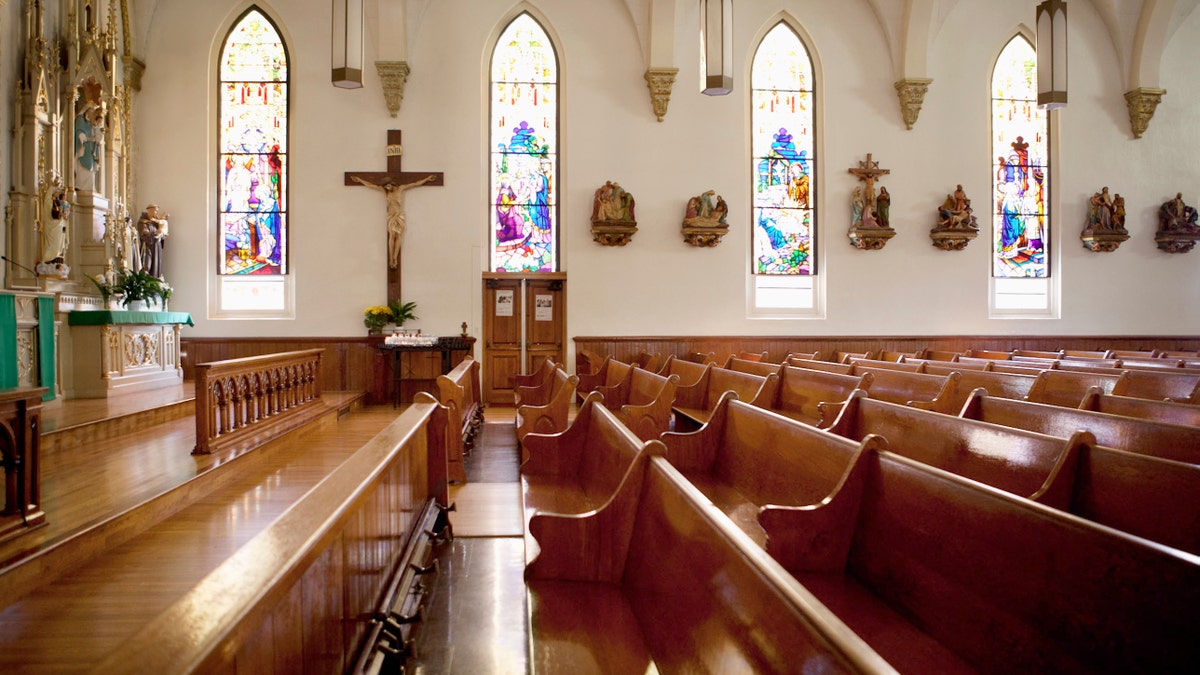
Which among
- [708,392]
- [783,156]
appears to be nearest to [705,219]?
[783,156]

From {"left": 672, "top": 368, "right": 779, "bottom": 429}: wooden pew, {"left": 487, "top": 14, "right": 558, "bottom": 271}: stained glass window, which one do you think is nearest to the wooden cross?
{"left": 487, "top": 14, "right": 558, "bottom": 271}: stained glass window

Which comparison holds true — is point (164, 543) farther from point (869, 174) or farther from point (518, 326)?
point (869, 174)

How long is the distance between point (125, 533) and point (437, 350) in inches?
221

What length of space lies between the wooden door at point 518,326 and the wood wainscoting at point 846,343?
1.68 ft

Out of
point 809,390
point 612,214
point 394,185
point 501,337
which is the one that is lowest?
point 809,390

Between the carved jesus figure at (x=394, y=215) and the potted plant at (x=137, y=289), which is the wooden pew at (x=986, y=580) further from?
the carved jesus figure at (x=394, y=215)

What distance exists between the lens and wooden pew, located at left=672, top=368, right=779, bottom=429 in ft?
16.9

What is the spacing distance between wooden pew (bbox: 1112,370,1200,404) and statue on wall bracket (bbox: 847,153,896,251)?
597 centimetres

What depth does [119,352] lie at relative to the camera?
23.7 ft

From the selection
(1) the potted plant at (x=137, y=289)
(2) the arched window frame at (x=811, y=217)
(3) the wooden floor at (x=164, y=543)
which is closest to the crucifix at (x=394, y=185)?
(1) the potted plant at (x=137, y=289)

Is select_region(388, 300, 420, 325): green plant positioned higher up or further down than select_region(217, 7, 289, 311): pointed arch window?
further down

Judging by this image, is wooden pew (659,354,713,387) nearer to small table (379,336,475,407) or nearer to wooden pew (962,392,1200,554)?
small table (379,336,475,407)

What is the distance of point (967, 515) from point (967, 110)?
1089 centimetres

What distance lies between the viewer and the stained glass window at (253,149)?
388 inches
